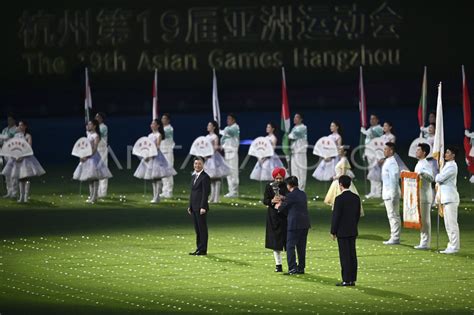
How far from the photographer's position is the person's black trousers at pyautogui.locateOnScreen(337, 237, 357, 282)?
62.2 ft

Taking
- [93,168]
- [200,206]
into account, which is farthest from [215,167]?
[200,206]

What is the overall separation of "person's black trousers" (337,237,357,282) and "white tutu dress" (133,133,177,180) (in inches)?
443

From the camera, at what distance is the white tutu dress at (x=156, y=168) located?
29.8 meters

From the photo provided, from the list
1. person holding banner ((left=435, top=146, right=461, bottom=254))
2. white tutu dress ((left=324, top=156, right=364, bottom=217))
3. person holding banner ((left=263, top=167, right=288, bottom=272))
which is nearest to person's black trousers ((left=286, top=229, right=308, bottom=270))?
person holding banner ((left=263, top=167, right=288, bottom=272))

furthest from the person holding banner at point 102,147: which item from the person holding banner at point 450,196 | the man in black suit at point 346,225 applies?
the man in black suit at point 346,225

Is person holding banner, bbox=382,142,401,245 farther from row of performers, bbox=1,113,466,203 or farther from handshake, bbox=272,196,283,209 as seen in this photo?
row of performers, bbox=1,113,466,203

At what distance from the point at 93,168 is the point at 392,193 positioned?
28.5 feet

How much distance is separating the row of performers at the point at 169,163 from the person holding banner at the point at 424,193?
602 cm

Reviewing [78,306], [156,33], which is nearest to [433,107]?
[156,33]

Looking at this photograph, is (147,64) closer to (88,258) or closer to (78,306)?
(88,258)

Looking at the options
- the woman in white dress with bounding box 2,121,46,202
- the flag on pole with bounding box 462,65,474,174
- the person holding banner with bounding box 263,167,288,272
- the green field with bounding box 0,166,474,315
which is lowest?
the green field with bounding box 0,166,474,315

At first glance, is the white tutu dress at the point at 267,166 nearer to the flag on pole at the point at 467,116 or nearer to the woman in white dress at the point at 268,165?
the woman in white dress at the point at 268,165

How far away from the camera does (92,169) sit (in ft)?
97.0

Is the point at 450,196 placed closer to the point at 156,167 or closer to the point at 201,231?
the point at 201,231
